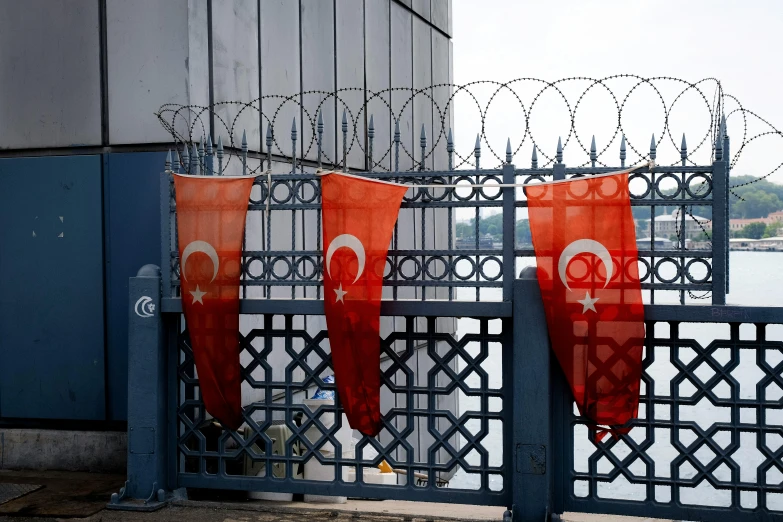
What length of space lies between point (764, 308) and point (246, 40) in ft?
20.6

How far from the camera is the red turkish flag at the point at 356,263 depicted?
6402 millimetres

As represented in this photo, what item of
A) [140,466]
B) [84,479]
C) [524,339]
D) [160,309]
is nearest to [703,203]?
[524,339]

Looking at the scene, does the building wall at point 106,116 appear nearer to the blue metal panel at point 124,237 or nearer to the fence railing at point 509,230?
the blue metal panel at point 124,237

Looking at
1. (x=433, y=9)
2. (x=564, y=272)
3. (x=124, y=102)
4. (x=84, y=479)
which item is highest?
(x=433, y=9)

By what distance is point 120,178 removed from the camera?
8258 mm

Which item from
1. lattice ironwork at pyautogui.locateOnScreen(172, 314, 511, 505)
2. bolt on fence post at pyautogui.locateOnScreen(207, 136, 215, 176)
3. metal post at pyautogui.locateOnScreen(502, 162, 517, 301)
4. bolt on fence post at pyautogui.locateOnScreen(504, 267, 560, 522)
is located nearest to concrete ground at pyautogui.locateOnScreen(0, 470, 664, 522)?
lattice ironwork at pyautogui.locateOnScreen(172, 314, 511, 505)

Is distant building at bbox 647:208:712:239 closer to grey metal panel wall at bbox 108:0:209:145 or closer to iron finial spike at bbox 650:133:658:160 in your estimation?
iron finial spike at bbox 650:133:658:160

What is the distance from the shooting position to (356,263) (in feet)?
21.0

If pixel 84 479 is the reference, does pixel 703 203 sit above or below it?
above

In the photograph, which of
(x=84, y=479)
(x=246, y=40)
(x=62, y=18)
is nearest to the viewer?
(x=84, y=479)

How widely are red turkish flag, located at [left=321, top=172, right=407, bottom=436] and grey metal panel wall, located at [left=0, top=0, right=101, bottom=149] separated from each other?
10.9ft

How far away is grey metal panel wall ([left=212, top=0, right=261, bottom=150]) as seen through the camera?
864cm

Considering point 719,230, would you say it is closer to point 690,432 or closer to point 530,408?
point 530,408

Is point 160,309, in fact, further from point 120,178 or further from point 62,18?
point 62,18
